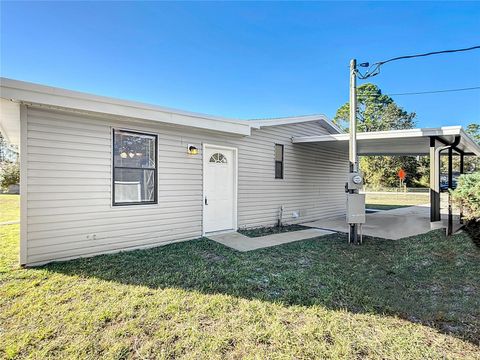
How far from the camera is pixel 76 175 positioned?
4.73 meters

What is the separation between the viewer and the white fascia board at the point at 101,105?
385 centimetres

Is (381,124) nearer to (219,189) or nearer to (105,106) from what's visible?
(219,189)

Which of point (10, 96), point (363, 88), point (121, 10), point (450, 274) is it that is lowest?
point (450, 274)

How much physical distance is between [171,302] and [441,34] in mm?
12650

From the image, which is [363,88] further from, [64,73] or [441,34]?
[64,73]

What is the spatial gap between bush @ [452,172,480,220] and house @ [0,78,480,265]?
506 millimetres

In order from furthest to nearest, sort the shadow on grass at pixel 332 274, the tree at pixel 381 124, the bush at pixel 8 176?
the tree at pixel 381 124 → the bush at pixel 8 176 → the shadow on grass at pixel 332 274

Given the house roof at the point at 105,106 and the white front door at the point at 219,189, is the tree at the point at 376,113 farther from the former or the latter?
the house roof at the point at 105,106

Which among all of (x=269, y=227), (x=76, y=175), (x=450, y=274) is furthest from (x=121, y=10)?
(x=450, y=274)

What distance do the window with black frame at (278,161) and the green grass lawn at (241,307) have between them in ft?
12.4

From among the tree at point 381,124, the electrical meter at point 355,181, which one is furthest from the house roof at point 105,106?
the tree at point 381,124

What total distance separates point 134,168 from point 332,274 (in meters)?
4.20

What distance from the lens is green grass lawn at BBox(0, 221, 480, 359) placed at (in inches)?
90.5

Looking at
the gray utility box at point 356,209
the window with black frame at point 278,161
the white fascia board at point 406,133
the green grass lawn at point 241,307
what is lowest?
the green grass lawn at point 241,307
